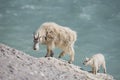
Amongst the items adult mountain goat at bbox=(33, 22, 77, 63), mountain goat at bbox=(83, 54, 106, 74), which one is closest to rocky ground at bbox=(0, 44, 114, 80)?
adult mountain goat at bbox=(33, 22, 77, 63)

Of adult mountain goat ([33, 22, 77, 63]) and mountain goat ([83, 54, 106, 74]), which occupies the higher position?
adult mountain goat ([33, 22, 77, 63])

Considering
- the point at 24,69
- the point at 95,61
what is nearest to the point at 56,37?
the point at 95,61

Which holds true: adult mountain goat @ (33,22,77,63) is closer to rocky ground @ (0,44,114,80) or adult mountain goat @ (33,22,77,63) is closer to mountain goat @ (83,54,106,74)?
mountain goat @ (83,54,106,74)

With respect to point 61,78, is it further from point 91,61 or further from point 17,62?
point 91,61

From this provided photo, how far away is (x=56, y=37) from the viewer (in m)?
16.7

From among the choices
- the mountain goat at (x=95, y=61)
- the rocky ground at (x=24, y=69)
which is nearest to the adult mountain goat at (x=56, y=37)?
the mountain goat at (x=95, y=61)

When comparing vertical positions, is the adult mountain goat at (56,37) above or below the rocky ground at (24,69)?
above

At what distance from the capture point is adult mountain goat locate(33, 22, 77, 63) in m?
16.2

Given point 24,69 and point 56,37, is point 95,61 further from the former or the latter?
point 24,69

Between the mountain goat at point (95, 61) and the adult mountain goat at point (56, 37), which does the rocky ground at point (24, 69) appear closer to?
the adult mountain goat at point (56, 37)

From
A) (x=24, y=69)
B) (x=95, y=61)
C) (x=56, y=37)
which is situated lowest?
(x=95, y=61)

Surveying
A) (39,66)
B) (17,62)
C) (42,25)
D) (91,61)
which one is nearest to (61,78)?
(39,66)

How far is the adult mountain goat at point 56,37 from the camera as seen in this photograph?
16.2 meters

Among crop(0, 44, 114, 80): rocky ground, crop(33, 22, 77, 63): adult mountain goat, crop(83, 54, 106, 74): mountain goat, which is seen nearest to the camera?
crop(0, 44, 114, 80): rocky ground
